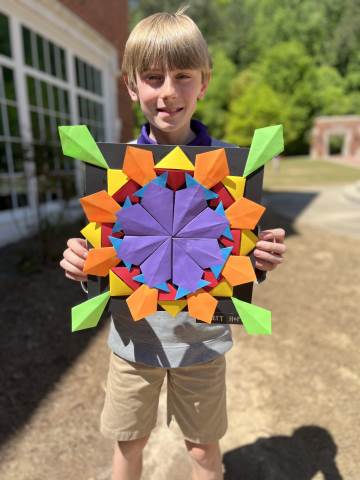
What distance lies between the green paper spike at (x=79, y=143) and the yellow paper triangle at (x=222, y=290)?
0.44m

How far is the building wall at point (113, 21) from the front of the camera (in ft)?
19.3

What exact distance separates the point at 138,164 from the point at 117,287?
0.32m

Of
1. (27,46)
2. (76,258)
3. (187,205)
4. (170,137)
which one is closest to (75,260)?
(76,258)

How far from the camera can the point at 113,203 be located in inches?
37.4

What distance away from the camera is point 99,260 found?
0.97 m

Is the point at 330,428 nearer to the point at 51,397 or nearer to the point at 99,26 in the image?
the point at 51,397

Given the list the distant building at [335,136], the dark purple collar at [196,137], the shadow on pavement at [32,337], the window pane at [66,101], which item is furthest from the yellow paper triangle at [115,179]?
the distant building at [335,136]

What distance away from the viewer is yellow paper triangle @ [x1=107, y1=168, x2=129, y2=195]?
0.95 m

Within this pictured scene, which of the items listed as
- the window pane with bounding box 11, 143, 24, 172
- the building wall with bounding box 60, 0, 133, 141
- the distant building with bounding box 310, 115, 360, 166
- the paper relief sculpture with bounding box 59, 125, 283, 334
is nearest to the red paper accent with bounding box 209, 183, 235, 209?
the paper relief sculpture with bounding box 59, 125, 283, 334

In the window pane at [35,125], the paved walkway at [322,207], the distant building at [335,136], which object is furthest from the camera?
the distant building at [335,136]

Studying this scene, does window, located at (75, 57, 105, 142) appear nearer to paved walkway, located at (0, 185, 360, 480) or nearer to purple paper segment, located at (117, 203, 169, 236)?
paved walkway, located at (0, 185, 360, 480)

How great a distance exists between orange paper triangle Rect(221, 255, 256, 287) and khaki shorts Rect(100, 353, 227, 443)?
358 millimetres

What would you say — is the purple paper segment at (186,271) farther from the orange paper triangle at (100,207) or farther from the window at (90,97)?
the window at (90,97)

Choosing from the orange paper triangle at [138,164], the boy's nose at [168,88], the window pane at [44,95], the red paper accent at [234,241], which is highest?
the window pane at [44,95]
